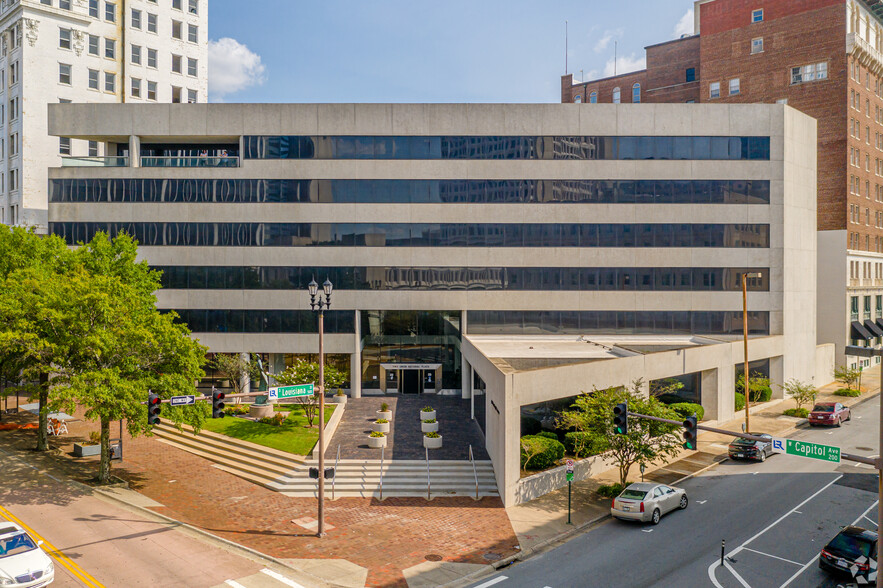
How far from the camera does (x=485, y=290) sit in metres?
46.3

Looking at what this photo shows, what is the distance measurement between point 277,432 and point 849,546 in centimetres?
2761

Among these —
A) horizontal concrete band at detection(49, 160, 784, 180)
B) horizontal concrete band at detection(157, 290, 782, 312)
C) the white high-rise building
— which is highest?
the white high-rise building

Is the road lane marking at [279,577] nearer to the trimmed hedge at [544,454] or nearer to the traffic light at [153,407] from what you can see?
the traffic light at [153,407]

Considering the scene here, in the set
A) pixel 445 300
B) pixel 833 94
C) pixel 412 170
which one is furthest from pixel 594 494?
pixel 833 94

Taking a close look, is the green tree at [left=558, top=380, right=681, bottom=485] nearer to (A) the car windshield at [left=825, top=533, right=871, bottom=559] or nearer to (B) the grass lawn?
(A) the car windshield at [left=825, top=533, right=871, bottom=559]

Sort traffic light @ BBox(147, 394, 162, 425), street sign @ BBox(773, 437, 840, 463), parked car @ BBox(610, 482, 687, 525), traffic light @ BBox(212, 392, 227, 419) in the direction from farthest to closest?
parked car @ BBox(610, 482, 687, 525) < traffic light @ BBox(147, 394, 162, 425) < traffic light @ BBox(212, 392, 227, 419) < street sign @ BBox(773, 437, 840, 463)

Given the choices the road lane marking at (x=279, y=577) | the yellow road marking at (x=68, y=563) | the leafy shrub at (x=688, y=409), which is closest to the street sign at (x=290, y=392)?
the road lane marking at (x=279, y=577)

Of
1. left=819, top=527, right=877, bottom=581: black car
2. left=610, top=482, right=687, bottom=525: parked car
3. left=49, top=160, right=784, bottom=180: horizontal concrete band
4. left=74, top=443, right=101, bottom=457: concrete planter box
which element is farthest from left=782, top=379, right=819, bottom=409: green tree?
left=74, top=443, right=101, bottom=457: concrete planter box

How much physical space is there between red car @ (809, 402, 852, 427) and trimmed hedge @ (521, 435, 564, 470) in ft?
71.9

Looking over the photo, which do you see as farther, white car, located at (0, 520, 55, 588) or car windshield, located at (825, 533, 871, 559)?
car windshield, located at (825, 533, 871, 559)

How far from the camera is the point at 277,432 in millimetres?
34969

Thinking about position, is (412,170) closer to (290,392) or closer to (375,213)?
(375,213)

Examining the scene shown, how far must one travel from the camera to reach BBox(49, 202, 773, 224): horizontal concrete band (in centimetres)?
4591

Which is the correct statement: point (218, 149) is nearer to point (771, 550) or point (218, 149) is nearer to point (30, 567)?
point (30, 567)
